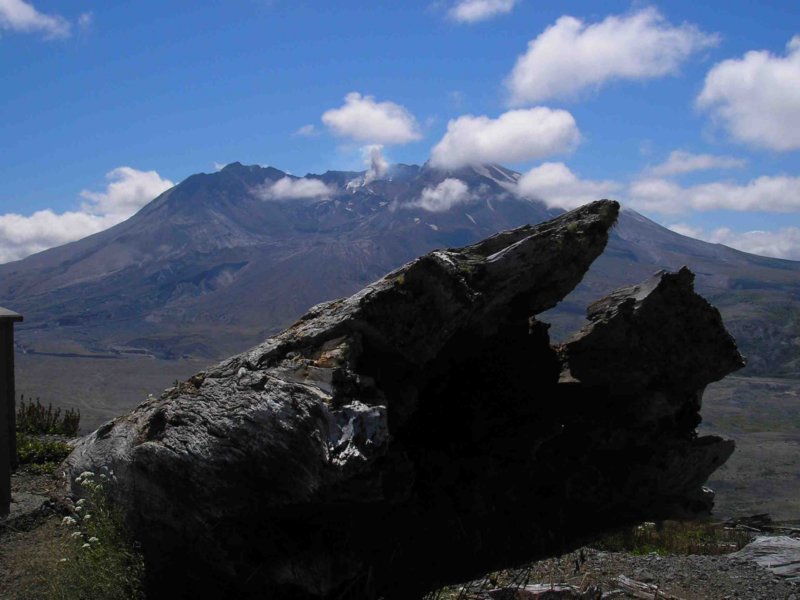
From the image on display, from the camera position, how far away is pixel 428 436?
8898mm

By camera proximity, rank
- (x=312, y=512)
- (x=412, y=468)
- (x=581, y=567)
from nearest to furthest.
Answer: (x=312, y=512) < (x=412, y=468) < (x=581, y=567)

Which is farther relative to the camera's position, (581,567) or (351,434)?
(581,567)

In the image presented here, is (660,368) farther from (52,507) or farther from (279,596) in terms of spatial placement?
(52,507)

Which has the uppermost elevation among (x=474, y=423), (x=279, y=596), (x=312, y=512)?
(x=474, y=423)

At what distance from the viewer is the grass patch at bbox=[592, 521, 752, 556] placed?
14.2 m

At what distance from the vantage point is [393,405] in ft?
27.2

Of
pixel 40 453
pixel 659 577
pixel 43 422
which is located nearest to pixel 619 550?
pixel 659 577

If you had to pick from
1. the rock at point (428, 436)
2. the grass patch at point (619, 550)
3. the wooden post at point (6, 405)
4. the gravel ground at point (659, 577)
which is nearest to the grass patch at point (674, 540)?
the grass patch at point (619, 550)

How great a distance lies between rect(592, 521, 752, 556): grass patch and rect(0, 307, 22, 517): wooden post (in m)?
8.27

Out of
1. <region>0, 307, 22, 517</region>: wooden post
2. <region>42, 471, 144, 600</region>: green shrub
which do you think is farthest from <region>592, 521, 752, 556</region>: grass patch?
<region>0, 307, 22, 517</region>: wooden post

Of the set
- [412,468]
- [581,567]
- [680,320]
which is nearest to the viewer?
[412,468]

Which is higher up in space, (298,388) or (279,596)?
(298,388)

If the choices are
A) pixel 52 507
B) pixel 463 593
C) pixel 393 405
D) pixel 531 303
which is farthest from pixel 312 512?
pixel 52 507

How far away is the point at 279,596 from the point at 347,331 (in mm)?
2539
